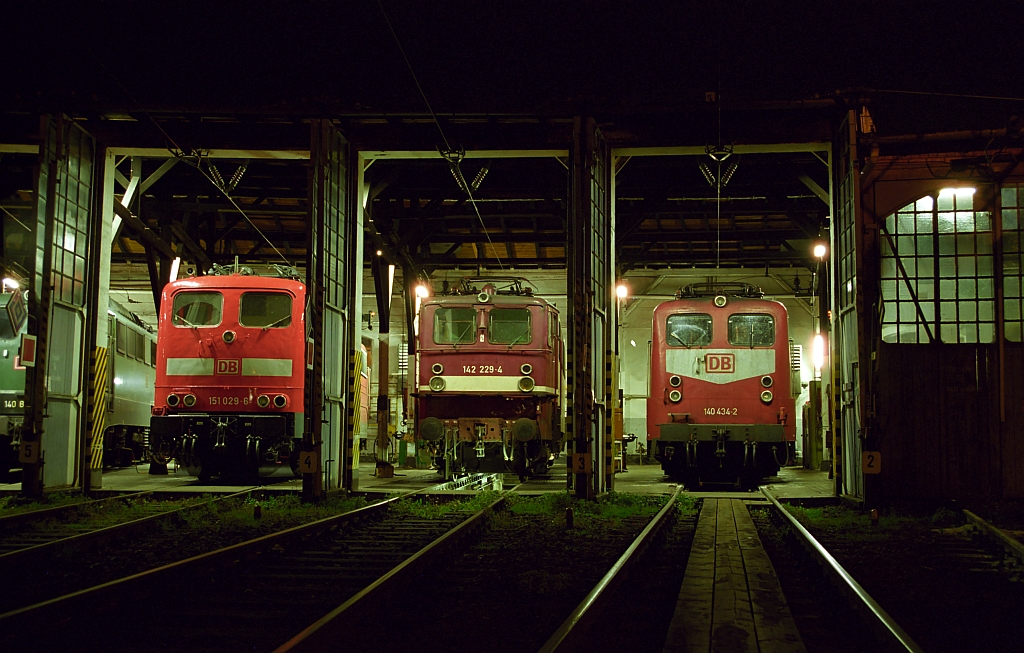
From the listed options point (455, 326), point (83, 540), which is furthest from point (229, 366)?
point (83, 540)

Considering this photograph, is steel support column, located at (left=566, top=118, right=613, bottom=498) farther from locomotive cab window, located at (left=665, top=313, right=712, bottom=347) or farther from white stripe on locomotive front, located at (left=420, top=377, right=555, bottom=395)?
white stripe on locomotive front, located at (left=420, top=377, right=555, bottom=395)

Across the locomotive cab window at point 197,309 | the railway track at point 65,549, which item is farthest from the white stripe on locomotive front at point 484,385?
the railway track at point 65,549

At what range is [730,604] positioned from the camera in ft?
18.2

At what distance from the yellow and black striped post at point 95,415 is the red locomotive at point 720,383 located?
814 centimetres

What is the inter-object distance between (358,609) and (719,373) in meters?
11.2

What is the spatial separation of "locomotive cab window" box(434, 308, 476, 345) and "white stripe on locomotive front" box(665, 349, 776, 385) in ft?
10.8

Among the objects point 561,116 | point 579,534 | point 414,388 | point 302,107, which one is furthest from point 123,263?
point 579,534

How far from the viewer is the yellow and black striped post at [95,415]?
1241cm

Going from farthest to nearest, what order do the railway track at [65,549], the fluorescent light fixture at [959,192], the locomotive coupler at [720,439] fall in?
the locomotive coupler at [720,439] < the fluorescent light fixture at [959,192] < the railway track at [65,549]

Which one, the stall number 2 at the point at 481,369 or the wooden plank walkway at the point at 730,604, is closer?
the wooden plank walkway at the point at 730,604

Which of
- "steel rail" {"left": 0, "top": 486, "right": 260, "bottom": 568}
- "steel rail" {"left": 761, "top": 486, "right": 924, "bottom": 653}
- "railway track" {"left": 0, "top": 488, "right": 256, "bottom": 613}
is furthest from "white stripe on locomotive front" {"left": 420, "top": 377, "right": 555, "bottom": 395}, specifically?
"steel rail" {"left": 761, "top": 486, "right": 924, "bottom": 653}

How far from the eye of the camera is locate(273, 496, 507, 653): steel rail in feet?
13.2

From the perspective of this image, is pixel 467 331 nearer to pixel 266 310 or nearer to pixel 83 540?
pixel 266 310

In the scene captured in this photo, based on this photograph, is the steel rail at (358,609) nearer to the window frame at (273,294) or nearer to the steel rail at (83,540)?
the steel rail at (83,540)
